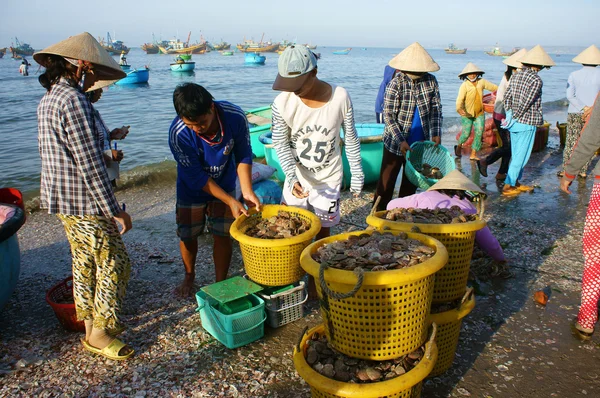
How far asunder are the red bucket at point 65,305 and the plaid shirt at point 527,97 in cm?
582

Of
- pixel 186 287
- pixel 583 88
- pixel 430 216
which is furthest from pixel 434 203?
pixel 583 88

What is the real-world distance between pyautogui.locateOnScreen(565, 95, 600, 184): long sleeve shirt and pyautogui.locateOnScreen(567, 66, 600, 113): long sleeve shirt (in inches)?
185

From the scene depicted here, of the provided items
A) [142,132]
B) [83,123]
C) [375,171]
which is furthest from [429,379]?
[142,132]

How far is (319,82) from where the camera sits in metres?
3.12

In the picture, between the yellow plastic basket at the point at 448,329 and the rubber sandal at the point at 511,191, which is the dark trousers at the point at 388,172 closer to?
the yellow plastic basket at the point at 448,329

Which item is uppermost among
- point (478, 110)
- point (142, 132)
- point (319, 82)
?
point (319, 82)

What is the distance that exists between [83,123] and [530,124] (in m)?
5.70

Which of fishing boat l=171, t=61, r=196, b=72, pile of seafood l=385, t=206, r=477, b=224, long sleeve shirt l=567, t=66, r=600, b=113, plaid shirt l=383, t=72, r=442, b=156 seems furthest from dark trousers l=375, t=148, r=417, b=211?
fishing boat l=171, t=61, r=196, b=72

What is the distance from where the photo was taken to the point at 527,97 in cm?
580

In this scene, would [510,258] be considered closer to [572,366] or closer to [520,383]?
[572,366]

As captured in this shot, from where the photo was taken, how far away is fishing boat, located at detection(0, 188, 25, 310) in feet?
10.2

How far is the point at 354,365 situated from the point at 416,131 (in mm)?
3532

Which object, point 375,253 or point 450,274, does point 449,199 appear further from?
point 375,253

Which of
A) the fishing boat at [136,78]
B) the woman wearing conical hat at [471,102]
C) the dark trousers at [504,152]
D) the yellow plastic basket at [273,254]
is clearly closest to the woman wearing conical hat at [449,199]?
the yellow plastic basket at [273,254]
